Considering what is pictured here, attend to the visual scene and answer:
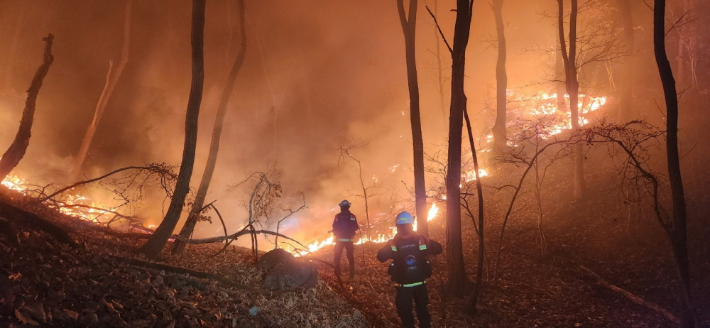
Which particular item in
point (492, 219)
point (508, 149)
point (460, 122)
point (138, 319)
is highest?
point (508, 149)

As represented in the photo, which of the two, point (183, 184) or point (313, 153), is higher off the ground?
point (313, 153)

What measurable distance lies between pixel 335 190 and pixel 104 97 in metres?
17.4

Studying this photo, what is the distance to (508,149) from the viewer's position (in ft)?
61.8

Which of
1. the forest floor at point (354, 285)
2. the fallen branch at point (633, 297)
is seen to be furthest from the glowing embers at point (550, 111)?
the fallen branch at point (633, 297)

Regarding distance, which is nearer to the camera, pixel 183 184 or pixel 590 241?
pixel 183 184

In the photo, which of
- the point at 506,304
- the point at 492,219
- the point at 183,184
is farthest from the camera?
the point at 492,219

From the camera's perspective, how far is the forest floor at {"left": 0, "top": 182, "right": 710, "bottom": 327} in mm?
4137

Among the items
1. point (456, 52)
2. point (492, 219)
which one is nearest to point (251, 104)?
point (492, 219)

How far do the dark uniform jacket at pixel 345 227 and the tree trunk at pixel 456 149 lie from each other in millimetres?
2572

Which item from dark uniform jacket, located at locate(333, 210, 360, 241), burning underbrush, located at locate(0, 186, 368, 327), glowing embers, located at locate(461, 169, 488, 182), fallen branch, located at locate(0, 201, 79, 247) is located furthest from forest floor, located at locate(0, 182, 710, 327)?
glowing embers, located at locate(461, 169, 488, 182)

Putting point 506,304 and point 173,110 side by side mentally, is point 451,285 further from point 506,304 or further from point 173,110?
point 173,110

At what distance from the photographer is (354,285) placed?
28.6 ft

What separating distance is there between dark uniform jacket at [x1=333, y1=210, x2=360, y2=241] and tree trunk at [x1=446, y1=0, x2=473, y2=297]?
257 centimetres

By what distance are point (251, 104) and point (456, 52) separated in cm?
2906
